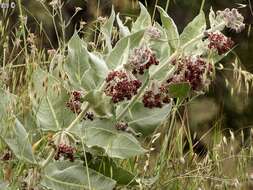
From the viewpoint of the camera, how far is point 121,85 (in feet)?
7.85

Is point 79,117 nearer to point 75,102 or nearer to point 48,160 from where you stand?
point 75,102

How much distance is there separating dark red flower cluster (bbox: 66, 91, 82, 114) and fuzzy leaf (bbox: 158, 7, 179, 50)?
363mm

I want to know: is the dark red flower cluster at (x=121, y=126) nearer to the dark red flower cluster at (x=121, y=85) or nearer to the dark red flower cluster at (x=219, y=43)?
the dark red flower cluster at (x=121, y=85)

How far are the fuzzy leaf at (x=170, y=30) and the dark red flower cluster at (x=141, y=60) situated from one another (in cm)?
→ 25

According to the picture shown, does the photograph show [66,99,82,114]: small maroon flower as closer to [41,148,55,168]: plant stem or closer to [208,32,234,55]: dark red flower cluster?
[41,148,55,168]: plant stem

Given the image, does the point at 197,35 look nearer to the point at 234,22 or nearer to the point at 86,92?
the point at 234,22

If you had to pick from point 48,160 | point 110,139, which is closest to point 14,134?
point 48,160

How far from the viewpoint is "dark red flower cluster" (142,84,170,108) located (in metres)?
2.54

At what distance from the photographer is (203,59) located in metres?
2.56

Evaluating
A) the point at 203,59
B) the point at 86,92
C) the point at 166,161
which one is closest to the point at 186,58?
the point at 203,59

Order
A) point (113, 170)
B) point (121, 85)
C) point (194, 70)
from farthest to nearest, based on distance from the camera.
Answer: point (113, 170)
point (194, 70)
point (121, 85)

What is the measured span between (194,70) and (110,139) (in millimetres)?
384

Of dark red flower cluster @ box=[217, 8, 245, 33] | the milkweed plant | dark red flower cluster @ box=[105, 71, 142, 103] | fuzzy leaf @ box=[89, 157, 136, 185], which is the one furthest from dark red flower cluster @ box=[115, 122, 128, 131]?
dark red flower cluster @ box=[217, 8, 245, 33]

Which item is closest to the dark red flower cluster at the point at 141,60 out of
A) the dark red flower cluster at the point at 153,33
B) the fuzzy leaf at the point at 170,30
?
the dark red flower cluster at the point at 153,33
